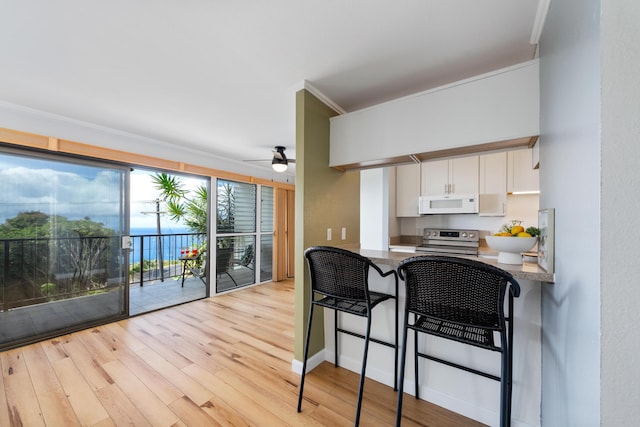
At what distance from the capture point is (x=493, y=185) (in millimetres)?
3303

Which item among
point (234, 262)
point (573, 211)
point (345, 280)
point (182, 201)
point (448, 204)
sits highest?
point (182, 201)

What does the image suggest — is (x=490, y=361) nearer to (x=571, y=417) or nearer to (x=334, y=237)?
(x=571, y=417)

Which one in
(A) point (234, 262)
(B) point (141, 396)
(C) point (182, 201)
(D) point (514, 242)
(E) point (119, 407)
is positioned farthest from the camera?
(C) point (182, 201)

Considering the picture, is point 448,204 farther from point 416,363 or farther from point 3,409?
point 3,409

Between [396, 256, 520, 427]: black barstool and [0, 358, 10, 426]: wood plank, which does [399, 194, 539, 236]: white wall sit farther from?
[0, 358, 10, 426]: wood plank

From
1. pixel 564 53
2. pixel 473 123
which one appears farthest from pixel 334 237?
pixel 564 53

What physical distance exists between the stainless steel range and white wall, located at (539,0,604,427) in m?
2.21

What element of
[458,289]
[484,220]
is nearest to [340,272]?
[458,289]

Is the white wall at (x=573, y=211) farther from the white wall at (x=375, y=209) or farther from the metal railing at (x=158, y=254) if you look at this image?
the metal railing at (x=158, y=254)

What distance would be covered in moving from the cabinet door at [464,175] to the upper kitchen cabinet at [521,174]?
1.23 ft

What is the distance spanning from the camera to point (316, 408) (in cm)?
165

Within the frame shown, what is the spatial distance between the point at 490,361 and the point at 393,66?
6.92 feet

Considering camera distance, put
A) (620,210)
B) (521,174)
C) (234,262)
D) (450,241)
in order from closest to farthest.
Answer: (620,210) → (521,174) → (450,241) → (234,262)

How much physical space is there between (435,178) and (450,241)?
3.15 ft
